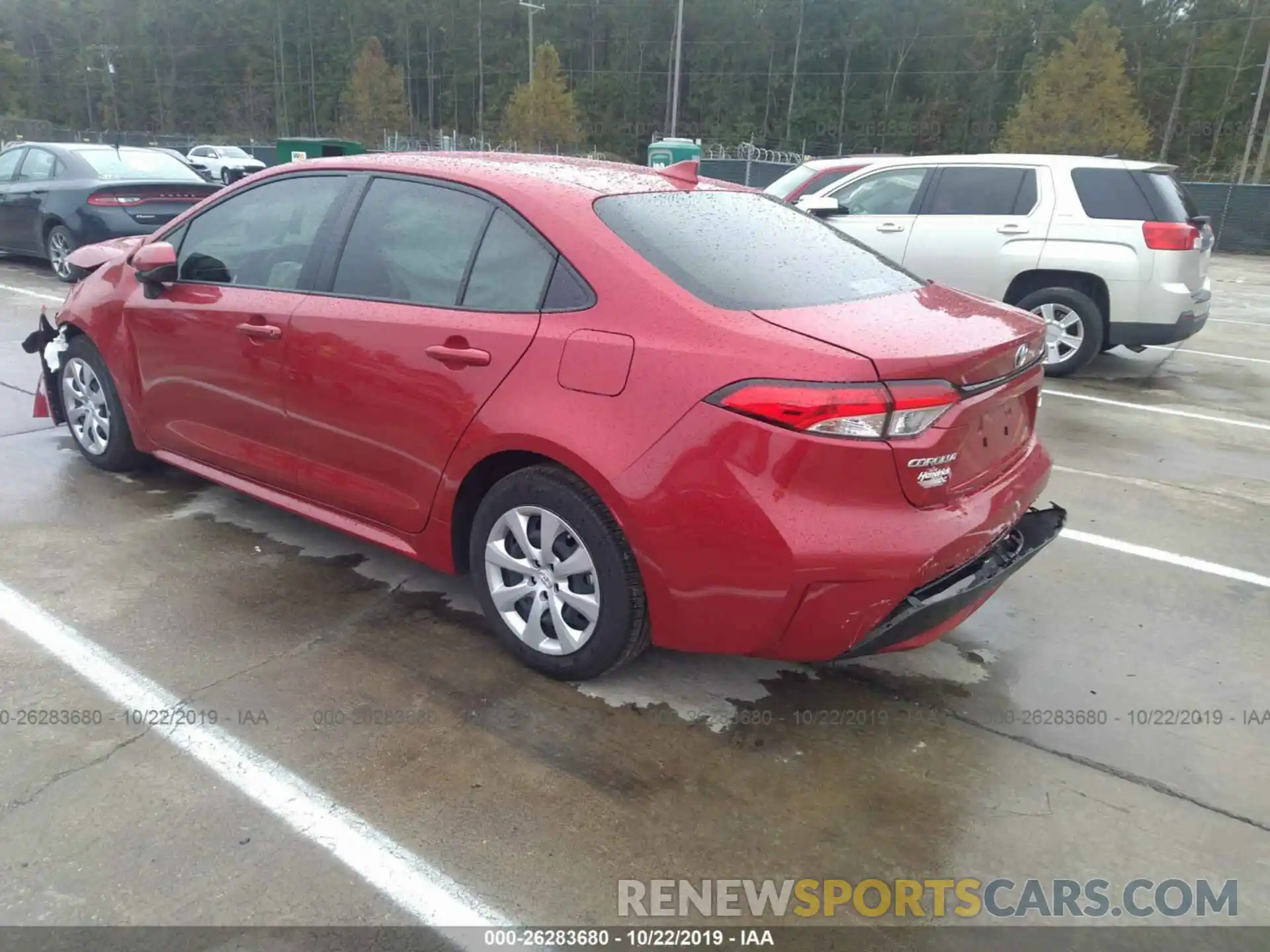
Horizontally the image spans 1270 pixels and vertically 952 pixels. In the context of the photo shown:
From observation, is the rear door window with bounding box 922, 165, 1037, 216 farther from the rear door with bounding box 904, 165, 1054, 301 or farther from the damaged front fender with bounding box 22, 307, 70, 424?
the damaged front fender with bounding box 22, 307, 70, 424

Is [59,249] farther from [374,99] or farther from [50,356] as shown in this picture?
[374,99]

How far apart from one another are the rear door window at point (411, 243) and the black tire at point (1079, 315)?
5.94 m

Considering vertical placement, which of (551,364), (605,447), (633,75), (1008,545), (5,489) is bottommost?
(5,489)

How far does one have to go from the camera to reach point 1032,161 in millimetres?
7941

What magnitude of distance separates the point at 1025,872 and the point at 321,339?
287 cm

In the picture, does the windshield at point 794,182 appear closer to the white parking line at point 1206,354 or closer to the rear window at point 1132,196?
the rear window at point 1132,196

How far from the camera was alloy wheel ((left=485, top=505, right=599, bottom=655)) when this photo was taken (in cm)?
290

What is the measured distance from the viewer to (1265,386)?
7883 millimetres

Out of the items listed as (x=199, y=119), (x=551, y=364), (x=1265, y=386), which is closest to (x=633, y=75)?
(x=199, y=119)

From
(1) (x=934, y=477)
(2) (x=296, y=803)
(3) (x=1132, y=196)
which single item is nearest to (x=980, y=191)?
(3) (x=1132, y=196)

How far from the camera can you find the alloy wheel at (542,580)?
2.90m

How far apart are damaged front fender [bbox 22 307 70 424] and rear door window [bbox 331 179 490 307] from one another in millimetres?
2341

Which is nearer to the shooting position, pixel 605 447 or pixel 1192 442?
pixel 605 447

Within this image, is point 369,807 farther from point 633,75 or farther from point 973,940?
point 633,75
